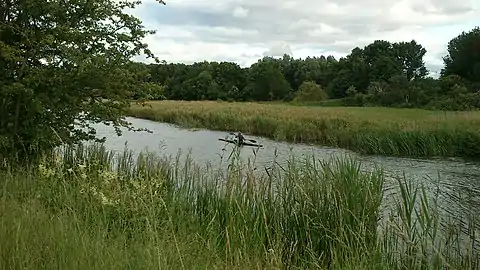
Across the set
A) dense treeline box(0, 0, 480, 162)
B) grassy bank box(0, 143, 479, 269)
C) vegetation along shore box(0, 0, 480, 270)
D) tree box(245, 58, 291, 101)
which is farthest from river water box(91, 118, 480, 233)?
tree box(245, 58, 291, 101)

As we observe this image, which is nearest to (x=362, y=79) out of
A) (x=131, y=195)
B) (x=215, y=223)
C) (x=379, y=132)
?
(x=379, y=132)

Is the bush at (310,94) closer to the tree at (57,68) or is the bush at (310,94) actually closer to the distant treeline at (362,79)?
the distant treeline at (362,79)

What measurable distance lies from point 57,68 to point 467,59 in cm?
6840

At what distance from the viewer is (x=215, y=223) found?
6.29 m

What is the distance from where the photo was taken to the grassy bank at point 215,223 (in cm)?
388

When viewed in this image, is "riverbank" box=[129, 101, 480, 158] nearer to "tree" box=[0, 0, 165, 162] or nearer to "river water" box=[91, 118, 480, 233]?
"river water" box=[91, 118, 480, 233]

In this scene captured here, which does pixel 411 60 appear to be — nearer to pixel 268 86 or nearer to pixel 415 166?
pixel 268 86

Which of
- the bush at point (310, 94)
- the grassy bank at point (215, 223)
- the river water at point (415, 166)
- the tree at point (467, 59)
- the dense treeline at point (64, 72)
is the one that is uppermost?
the tree at point (467, 59)

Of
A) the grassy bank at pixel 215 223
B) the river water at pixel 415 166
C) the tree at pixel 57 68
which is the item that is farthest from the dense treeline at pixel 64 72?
the river water at pixel 415 166

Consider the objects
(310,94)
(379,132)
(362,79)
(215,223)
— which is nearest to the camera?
(215,223)

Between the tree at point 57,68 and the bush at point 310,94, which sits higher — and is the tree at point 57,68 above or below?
below

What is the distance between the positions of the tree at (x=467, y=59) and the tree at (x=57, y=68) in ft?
200

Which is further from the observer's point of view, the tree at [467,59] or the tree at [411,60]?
the tree at [411,60]

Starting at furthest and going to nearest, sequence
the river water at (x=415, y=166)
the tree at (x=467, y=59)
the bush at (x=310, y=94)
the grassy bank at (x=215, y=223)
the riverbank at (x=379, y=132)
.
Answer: the bush at (x=310, y=94), the tree at (x=467, y=59), the riverbank at (x=379, y=132), the river water at (x=415, y=166), the grassy bank at (x=215, y=223)
